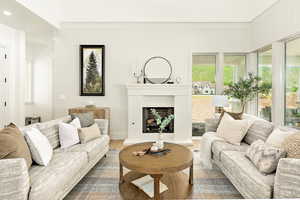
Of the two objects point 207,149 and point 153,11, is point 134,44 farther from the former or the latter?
point 207,149

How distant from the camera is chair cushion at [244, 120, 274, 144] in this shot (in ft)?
9.09

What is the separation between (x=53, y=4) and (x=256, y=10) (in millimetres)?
4614

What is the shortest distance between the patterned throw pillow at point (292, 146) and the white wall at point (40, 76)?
6103mm

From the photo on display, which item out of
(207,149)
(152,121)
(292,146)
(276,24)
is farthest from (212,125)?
(276,24)

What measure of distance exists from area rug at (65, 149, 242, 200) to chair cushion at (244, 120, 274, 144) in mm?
702

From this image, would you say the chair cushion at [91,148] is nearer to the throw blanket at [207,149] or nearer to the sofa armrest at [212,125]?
the throw blanket at [207,149]

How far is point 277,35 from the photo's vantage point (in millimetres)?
3807

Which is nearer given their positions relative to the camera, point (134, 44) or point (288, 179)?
point (288, 179)

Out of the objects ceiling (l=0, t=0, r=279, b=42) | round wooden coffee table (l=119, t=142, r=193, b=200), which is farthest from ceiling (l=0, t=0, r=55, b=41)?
round wooden coffee table (l=119, t=142, r=193, b=200)

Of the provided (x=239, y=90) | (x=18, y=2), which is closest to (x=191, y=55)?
(x=239, y=90)

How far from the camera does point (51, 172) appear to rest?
2025 millimetres

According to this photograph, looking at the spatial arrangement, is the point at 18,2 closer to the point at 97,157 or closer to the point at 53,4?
the point at 53,4

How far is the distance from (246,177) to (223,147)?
865 mm

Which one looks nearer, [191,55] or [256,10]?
[256,10]
